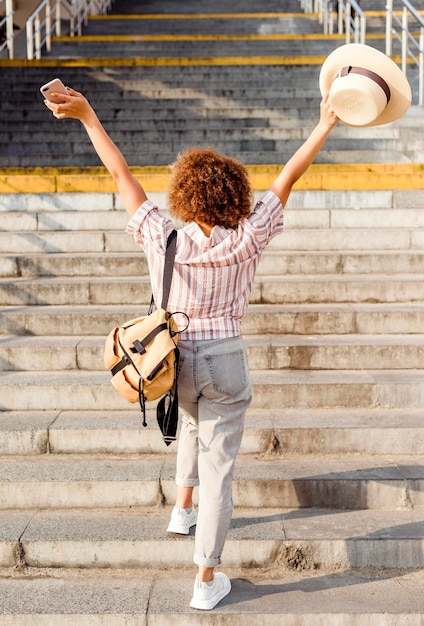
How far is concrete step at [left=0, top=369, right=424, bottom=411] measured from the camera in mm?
4160

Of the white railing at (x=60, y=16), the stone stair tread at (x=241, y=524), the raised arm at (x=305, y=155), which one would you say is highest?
the white railing at (x=60, y=16)

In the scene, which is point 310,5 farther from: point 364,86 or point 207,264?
point 207,264

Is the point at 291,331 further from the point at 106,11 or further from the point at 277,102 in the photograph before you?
the point at 106,11

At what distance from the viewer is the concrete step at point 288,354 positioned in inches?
175

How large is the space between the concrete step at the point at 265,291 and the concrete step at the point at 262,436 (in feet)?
4.27

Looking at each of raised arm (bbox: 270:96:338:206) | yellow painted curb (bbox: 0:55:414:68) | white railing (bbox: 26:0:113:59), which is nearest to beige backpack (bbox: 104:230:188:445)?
raised arm (bbox: 270:96:338:206)

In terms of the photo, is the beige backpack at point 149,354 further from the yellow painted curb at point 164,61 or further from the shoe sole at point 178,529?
the yellow painted curb at point 164,61

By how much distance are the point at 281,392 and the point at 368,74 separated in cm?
200

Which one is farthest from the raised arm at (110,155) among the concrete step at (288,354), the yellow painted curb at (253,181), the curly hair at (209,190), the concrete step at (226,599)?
the yellow painted curb at (253,181)

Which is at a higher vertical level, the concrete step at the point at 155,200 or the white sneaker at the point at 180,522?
the concrete step at the point at 155,200

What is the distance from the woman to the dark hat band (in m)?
0.14

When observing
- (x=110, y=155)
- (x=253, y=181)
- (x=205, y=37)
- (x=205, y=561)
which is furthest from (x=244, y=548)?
(x=205, y=37)

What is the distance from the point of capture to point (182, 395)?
8.93 ft

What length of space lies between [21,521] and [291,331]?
213 cm
